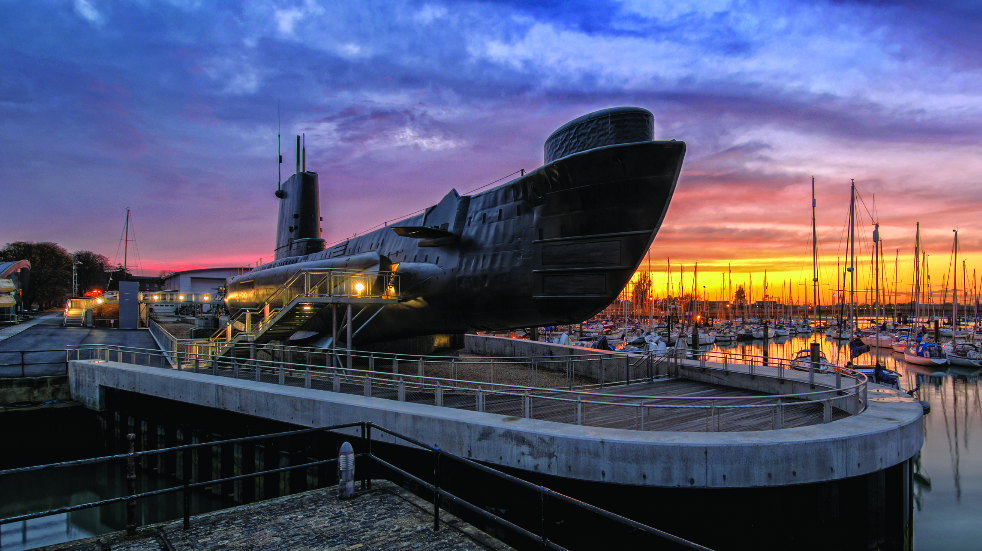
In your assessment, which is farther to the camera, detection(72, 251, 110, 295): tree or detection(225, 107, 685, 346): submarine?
detection(72, 251, 110, 295): tree

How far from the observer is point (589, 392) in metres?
9.97

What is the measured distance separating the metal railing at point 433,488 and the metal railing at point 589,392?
5.59 ft

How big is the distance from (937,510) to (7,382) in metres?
31.5

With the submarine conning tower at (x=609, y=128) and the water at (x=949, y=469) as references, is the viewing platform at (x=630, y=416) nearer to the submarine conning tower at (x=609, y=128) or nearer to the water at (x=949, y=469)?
the water at (x=949, y=469)

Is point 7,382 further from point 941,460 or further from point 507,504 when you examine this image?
point 941,460

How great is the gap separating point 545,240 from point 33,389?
1905cm

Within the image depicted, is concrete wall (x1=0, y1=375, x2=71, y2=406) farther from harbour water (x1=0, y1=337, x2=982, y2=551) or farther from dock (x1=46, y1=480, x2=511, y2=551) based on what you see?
dock (x1=46, y1=480, x2=511, y2=551)

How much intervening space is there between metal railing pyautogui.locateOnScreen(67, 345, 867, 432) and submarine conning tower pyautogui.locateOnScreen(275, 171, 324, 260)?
824 centimetres

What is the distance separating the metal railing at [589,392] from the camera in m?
10.7

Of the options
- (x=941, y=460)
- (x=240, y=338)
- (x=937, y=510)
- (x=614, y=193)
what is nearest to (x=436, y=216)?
(x=614, y=193)

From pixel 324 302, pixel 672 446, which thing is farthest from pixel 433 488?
pixel 324 302

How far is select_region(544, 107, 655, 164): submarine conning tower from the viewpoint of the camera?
44.0 feet

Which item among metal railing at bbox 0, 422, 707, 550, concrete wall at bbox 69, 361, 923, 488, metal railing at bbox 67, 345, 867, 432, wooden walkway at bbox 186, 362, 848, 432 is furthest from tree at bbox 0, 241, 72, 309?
concrete wall at bbox 69, 361, 923, 488

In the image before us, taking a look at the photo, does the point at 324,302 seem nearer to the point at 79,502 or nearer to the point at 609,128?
the point at 79,502
